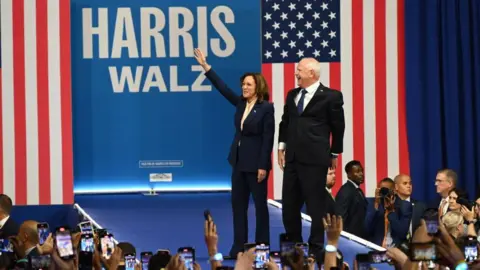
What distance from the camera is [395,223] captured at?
26.0ft

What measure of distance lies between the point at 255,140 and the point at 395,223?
1.58 meters

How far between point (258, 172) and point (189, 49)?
495 centimetres

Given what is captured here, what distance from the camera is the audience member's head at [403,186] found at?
8.30m

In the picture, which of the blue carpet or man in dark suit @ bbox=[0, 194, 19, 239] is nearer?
man in dark suit @ bbox=[0, 194, 19, 239]

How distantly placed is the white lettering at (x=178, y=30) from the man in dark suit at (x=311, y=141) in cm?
506

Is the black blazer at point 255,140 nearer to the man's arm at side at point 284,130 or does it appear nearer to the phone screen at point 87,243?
the man's arm at side at point 284,130

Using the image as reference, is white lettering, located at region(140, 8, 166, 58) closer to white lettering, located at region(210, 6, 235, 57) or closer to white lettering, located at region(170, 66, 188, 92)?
white lettering, located at region(170, 66, 188, 92)

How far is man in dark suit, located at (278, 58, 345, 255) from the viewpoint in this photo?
21.6 feet

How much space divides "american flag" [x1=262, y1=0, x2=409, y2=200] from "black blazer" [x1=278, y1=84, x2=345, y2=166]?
4.67 meters

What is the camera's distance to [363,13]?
37.2ft

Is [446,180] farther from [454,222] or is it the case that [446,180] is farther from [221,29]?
[221,29]

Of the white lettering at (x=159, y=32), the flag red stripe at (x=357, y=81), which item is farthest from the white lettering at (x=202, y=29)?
the flag red stripe at (x=357, y=81)

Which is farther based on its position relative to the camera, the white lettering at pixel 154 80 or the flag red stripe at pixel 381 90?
the white lettering at pixel 154 80

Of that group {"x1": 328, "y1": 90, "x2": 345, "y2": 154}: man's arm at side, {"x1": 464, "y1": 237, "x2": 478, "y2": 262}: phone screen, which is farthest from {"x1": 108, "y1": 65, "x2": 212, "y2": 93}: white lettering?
{"x1": 464, "y1": 237, "x2": 478, "y2": 262}: phone screen
